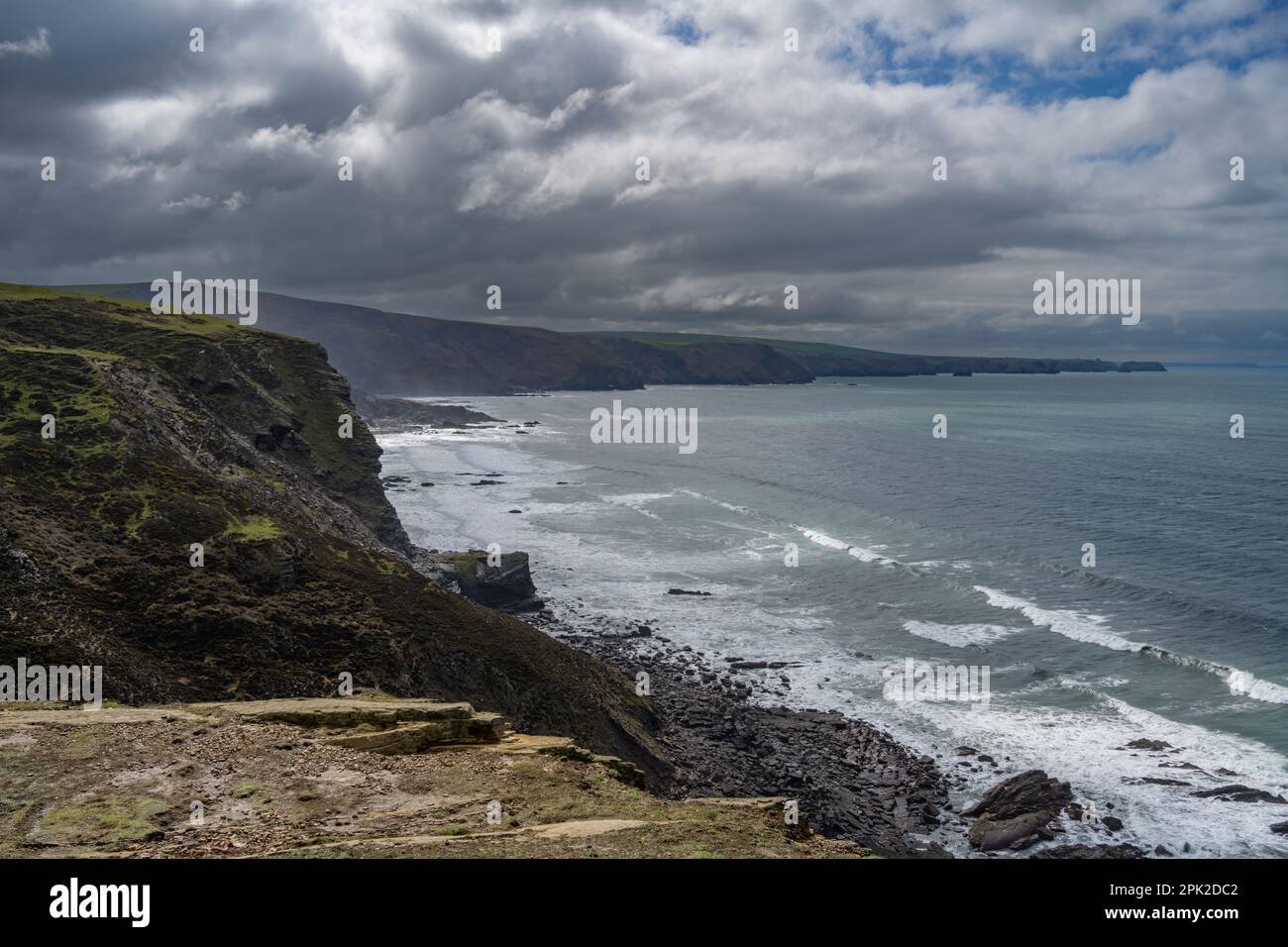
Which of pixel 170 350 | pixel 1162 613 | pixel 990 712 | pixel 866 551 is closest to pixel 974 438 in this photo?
pixel 866 551

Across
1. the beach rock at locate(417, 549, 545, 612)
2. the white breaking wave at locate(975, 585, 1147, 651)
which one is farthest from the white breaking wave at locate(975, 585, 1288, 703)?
the beach rock at locate(417, 549, 545, 612)

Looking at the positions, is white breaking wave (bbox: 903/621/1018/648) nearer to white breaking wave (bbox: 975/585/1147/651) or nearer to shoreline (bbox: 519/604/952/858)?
white breaking wave (bbox: 975/585/1147/651)

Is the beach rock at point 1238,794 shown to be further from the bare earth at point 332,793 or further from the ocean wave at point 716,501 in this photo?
the ocean wave at point 716,501

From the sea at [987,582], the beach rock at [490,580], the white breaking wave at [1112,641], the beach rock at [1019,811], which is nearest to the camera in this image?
the beach rock at [1019,811]

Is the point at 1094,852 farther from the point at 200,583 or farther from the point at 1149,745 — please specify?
the point at 200,583

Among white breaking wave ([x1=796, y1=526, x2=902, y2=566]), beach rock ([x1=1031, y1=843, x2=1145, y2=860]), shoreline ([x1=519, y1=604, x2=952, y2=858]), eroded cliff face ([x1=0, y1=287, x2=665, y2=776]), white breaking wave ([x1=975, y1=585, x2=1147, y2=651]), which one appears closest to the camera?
eroded cliff face ([x1=0, y1=287, x2=665, y2=776])

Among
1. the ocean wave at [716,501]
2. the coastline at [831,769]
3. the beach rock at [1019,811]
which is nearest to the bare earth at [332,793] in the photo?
the coastline at [831,769]
